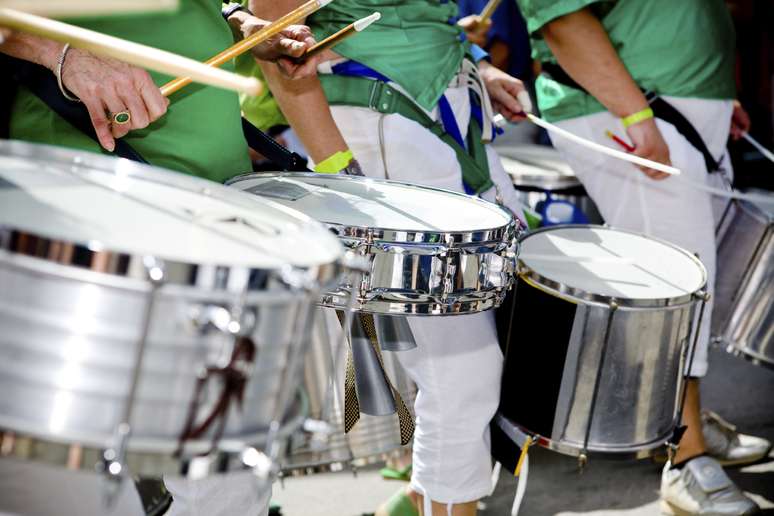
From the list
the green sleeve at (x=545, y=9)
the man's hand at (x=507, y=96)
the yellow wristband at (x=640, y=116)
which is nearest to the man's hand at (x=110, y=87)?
the man's hand at (x=507, y=96)

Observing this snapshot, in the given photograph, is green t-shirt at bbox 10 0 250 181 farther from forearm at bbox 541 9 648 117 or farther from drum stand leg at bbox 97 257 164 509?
forearm at bbox 541 9 648 117

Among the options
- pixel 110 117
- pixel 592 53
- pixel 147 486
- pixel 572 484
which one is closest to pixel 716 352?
pixel 572 484

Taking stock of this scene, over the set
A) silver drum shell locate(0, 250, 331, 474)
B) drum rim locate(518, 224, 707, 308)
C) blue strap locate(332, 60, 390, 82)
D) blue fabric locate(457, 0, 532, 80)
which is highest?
blue fabric locate(457, 0, 532, 80)

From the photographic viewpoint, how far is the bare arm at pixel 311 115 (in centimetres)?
204

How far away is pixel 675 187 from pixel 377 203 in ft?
4.46

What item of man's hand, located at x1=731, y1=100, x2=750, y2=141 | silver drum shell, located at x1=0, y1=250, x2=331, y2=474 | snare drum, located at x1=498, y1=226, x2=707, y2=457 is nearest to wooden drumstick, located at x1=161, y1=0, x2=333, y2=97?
silver drum shell, located at x1=0, y1=250, x2=331, y2=474

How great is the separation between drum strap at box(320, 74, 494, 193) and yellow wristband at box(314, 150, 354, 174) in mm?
191

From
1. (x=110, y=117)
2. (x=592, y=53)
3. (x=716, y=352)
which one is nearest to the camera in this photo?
(x=110, y=117)

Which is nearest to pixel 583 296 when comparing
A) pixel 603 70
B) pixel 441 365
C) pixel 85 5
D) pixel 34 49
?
pixel 441 365

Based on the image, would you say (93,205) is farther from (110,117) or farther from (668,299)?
(668,299)

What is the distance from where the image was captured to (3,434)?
1062 millimetres

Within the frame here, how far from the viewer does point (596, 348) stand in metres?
2.16

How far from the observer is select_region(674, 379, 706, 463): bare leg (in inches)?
110

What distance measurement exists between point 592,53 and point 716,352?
1.65 m
